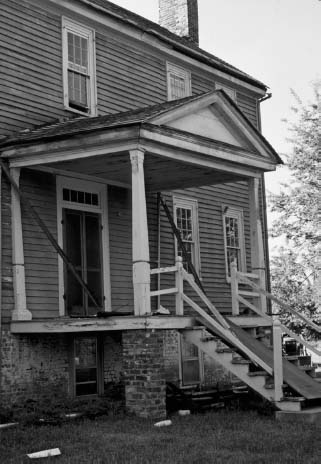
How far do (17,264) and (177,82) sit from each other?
7.41 metres

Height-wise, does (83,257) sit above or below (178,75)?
below

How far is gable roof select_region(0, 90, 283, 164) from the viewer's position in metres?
12.5

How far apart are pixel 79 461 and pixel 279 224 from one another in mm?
26743

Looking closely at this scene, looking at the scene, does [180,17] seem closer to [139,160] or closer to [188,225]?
[188,225]

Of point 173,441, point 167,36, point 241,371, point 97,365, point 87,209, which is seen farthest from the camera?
point 167,36

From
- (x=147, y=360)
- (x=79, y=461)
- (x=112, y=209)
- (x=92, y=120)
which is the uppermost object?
(x=92, y=120)

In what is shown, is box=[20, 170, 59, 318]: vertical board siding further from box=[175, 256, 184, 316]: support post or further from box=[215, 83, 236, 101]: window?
box=[215, 83, 236, 101]: window

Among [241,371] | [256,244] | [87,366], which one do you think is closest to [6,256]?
[87,366]

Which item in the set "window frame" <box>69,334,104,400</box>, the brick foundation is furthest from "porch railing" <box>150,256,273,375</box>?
"window frame" <box>69,334,104,400</box>

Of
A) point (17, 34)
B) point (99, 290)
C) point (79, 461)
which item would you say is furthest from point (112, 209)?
point (79, 461)

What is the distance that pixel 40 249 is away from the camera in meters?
13.9

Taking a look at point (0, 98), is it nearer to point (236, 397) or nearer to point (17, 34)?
point (17, 34)

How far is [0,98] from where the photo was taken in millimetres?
13562

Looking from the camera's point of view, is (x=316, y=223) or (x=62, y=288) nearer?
(x=62, y=288)
